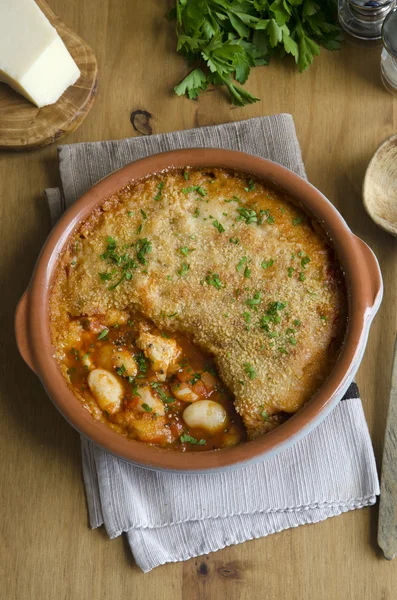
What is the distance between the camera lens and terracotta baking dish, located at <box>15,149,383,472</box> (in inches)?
84.7

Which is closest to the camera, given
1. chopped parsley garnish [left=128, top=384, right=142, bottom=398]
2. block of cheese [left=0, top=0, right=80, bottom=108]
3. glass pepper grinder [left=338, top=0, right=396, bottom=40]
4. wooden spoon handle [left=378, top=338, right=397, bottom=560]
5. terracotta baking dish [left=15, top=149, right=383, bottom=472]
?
terracotta baking dish [left=15, top=149, right=383, bottom=472]

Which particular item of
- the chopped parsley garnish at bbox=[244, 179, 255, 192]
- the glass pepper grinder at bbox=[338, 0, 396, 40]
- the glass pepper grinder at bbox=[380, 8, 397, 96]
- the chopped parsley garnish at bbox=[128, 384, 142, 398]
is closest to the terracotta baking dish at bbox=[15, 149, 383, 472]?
the chopped parsley garnish at bbox=[244, 179, 255, 192]

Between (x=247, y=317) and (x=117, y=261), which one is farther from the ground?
(x=117, y=261)

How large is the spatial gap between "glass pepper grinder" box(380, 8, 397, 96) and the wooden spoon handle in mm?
1037

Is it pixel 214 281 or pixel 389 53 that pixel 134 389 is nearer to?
pixel 214 281

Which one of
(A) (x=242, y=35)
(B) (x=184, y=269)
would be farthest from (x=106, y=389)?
(A) (x=242, y=35)

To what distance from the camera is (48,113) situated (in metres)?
2.61

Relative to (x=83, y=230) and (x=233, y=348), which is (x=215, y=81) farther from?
(x=233, y=348)

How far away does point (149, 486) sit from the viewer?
2.43m

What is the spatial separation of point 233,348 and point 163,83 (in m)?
1.06

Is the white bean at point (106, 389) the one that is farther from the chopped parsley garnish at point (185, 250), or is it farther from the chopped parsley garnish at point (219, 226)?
the chopped parsley garnish at point (219, 226)

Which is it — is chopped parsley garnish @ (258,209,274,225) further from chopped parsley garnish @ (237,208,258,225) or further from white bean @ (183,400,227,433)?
white bean @ (183,400,227,433)

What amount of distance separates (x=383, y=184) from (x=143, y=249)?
2.87 ft

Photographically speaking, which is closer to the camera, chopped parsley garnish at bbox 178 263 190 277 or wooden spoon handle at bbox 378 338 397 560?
chopped parsley garnish at bbox 178 263 190 277
